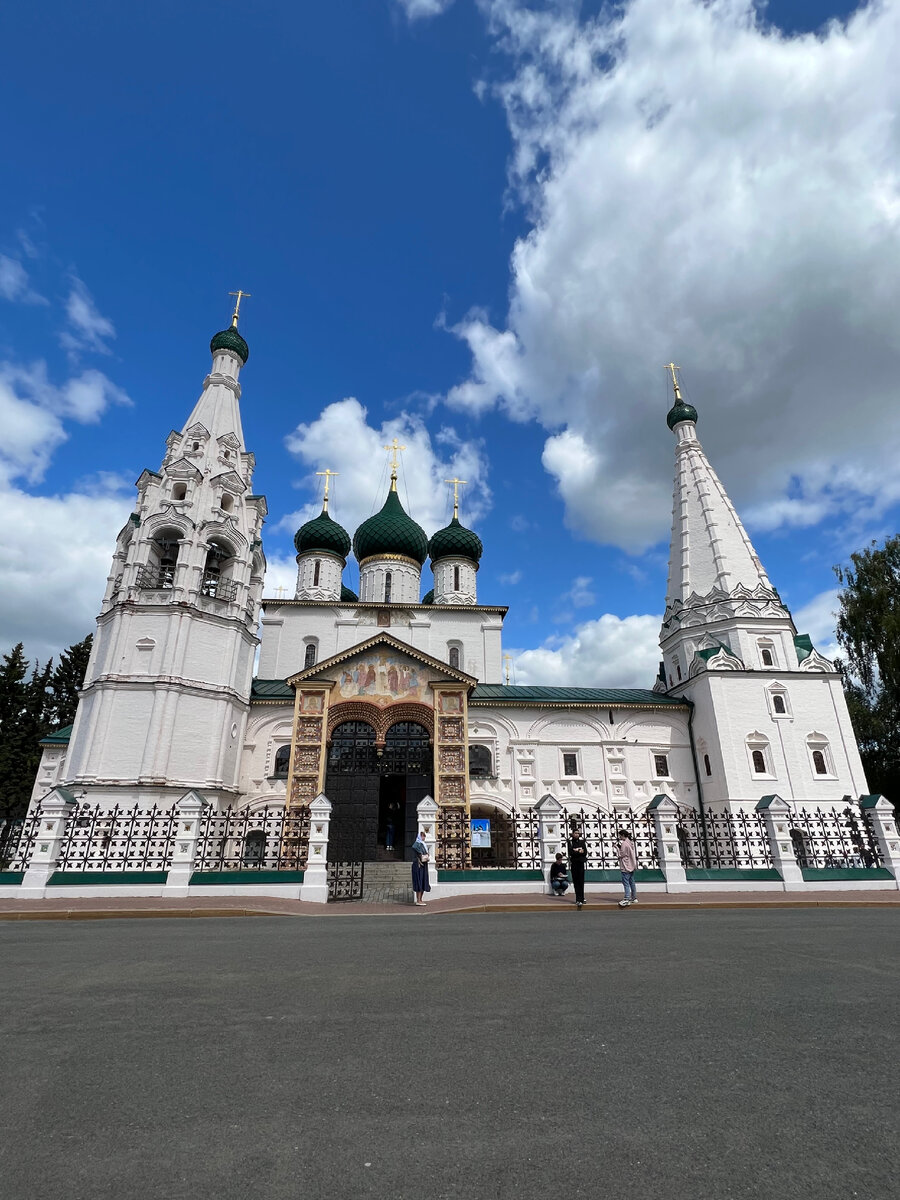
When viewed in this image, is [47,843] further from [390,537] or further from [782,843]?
[390,537]

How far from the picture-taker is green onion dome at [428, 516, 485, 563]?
33156mm

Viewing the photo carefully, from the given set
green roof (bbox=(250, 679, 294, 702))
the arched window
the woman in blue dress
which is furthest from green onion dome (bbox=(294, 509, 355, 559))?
the woman in blue dress

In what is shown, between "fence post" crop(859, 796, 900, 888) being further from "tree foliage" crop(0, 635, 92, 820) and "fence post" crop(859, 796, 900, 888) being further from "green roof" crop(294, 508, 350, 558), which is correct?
"tree foliage" crop(0, 635, 92, 820)

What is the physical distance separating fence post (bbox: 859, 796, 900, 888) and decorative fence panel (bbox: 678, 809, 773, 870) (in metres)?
2.43

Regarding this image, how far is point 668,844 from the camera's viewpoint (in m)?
14.0

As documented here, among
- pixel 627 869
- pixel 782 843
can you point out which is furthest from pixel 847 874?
pixel 627 869

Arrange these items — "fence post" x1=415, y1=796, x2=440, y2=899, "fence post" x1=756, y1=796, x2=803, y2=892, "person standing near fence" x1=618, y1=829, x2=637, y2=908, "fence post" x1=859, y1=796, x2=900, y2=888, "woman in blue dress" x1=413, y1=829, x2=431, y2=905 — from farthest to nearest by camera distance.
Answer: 1. "fence post" x1=859, y1=796, x2=900, y2=888
2. "fence post" x1=756, y1=796, x2=803, y2=892
3. "fence post" x1=415, y1=796, x2=440, y2=899
4. "woman in blue dress" x1=413, y1=829, x2=431, y2=905
5. "person standing near fence" x1=618, y1=829, x2=637, y2=908

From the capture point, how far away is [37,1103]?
2.98m

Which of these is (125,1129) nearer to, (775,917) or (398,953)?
(398,953)

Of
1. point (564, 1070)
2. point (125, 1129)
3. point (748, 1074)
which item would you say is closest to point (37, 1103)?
point (125, 1129)

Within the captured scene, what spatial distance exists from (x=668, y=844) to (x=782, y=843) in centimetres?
257

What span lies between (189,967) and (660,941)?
17.4 feet

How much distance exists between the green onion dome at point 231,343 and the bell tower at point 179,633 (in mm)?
3210

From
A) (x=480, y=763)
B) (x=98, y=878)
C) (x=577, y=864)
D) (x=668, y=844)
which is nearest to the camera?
(x=577, y=864)
